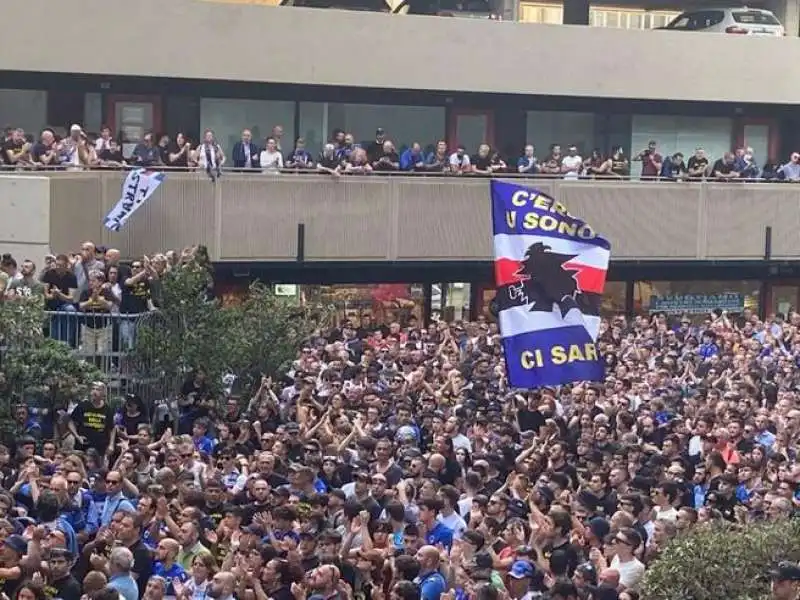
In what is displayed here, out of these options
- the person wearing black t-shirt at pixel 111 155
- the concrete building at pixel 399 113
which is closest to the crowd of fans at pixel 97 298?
the concrete building at pixel 399 113

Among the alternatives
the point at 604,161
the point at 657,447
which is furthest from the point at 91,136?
the point at 657,447

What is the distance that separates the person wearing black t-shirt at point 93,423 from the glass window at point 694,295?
1678 centimetres

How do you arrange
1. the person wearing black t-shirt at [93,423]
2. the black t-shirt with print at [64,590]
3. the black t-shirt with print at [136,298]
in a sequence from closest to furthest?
the black t-shirt with print at [64,590], the person wearing black t-shirt at [93,423], the black t-shirt with print at [136,298]

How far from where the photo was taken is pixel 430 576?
11.2 metres

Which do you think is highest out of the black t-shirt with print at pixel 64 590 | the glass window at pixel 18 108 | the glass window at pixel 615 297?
the glass window at pixel 18 108

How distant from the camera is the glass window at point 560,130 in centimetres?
3370

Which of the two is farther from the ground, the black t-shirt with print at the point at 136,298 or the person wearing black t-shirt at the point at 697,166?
the person wearing black t-shirt at the point at 697,166

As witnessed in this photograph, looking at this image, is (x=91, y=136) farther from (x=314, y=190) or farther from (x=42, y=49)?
(x=314, y=190)

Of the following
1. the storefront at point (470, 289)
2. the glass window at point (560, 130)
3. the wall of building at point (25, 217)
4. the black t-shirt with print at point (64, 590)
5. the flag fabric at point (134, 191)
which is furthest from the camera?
the glass window at point (560, 130)

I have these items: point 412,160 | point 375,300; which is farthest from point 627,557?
point 375,300

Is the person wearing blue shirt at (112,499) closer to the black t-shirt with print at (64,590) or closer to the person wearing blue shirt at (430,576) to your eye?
the black t-shirt with print at (64,590)

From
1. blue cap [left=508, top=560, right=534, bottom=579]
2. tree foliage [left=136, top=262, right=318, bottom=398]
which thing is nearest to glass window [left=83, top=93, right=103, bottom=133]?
tree foliage [left=136, top=262, right=318, bottom=398]

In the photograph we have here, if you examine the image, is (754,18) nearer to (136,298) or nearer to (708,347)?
(708,347)

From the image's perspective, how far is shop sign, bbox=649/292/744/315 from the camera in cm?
3173
